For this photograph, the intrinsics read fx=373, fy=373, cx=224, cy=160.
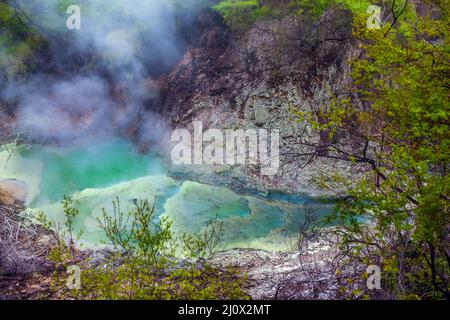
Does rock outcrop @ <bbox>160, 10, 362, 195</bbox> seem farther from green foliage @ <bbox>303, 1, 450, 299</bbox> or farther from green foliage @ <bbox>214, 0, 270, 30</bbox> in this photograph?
green foliage @ <bbox>303, 1, 450, 299</bbox>

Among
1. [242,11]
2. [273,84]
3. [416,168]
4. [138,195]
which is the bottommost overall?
[416,168]

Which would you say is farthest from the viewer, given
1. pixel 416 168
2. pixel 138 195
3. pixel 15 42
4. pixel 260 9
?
pixel 15 42

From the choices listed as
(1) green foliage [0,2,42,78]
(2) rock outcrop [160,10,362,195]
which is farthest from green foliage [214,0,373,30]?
(1) green foliage [0,2,42,78]

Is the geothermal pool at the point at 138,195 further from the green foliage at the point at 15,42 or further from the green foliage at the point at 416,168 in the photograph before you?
the green foliage at the point at 416,168

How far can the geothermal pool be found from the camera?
27.5 ft

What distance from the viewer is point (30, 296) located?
5.56m

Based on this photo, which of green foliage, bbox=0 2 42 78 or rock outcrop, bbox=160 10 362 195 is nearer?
rock outcrop, bbox=160 10 362 195

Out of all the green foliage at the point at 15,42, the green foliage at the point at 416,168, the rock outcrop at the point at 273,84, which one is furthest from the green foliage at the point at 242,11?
the green foliage at the point at 416,168

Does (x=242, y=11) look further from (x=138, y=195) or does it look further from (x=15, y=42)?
(x=15, y=42)

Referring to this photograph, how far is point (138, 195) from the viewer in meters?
9.45

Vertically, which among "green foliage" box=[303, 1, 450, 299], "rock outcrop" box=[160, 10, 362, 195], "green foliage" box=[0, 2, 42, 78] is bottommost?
"green foliage" box=[303, 1, 450, 299]

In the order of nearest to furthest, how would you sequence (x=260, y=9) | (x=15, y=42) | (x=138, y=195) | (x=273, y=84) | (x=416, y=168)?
(x=416, y=168), (x=138, y=195), (x=260, y=9), (x=273, y=84), (x=15, y=42)

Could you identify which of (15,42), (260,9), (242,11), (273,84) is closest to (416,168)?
(273,84)
